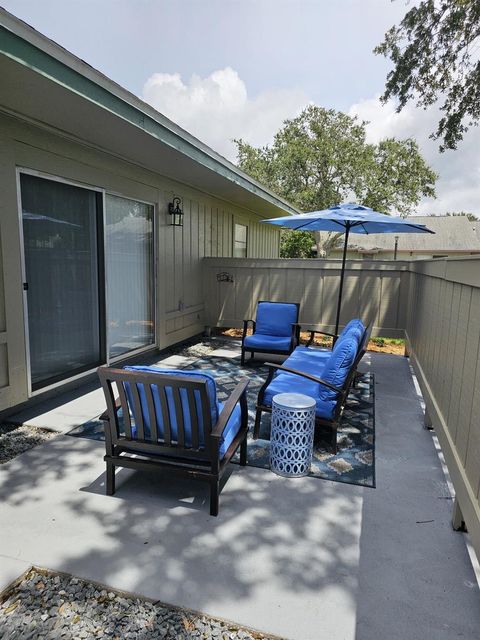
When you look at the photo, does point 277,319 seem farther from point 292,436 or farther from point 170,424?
point 170,424

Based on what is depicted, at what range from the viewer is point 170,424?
7.81 feet

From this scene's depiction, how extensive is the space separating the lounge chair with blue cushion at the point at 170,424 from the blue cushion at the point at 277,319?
11.7 feet

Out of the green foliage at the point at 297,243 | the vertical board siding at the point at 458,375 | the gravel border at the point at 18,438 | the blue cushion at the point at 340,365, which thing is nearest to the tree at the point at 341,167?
the green foliage at the point at 297,243

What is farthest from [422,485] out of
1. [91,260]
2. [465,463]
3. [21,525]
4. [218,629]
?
[91,260]

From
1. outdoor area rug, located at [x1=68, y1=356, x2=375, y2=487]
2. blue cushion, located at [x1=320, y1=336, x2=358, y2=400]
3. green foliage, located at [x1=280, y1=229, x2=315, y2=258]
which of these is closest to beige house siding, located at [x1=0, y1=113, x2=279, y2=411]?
outdoor area rug, located at [x1=68, y1=356, x2=375, y2=487]

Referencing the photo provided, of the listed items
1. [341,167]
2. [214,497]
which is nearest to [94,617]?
[214,497]

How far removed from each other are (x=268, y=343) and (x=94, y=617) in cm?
417

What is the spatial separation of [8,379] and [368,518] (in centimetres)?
321

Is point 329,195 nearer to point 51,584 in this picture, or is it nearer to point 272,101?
point 272,101

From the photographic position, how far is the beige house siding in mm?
3559

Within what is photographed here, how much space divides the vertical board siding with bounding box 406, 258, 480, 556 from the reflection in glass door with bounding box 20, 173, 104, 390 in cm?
361

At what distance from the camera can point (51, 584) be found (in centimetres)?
182

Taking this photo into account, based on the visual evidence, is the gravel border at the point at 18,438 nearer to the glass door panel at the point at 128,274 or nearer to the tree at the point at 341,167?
the glass door panel at the point at 128,274

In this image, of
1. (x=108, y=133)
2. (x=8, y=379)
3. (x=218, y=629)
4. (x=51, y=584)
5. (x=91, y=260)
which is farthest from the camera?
(x=91, y=260)
